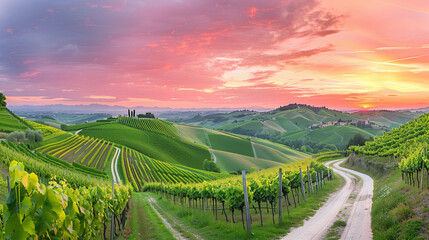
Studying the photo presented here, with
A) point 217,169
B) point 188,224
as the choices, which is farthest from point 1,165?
point 217,169

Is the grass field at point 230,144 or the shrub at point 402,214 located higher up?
the shrub at point 402,214

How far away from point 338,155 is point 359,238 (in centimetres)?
10601

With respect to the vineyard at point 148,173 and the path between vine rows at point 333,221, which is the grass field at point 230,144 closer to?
the vineyard at point 148,173

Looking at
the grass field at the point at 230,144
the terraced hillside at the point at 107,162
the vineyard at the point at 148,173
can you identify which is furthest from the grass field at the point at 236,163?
the vineyard at the point at 148,173

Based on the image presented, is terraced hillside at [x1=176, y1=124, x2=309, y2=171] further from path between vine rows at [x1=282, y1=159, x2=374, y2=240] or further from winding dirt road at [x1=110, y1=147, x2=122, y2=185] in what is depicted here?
path between vine rows at [x1=282, y1=159, x2=374, y2=240]

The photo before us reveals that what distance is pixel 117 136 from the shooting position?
124m

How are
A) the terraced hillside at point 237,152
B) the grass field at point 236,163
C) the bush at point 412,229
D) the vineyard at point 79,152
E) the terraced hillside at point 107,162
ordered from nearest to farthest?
the bush at point 412,229
the terraced hillside at point 107,162
the vineyard at point 79,152
the grass field at point 236,163
the terraced hillside at point 237,152

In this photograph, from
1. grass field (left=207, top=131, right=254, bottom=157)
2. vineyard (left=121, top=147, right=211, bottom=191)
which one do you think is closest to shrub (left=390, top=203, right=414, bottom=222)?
vineyard (left=121, top=147, right=211, bottom=191)

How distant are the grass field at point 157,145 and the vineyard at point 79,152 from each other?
19.1 m

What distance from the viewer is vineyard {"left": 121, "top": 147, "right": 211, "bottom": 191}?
76588 millimetres

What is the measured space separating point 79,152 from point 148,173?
73.6ft

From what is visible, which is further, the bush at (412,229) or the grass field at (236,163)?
the grass field at (236,163)

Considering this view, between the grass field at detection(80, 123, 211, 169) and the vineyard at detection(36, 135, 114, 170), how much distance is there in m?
19.1

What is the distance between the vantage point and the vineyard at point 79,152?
73250mm
